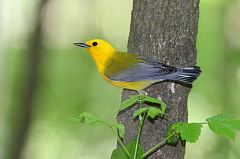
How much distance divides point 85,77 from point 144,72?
7073 millimetres

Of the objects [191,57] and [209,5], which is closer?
[191,57]

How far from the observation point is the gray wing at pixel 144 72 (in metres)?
3.28

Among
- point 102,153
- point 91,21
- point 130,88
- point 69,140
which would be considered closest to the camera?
point 130,88

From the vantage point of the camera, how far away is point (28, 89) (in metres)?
6.73

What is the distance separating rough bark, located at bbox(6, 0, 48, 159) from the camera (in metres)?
6.71

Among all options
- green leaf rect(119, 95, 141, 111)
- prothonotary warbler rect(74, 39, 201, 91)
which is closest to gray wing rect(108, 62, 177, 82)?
prothonotary warbler rect(74, 39, 201, 91)

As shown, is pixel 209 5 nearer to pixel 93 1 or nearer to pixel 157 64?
pixel 93 1

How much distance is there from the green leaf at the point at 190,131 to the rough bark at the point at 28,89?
4.49m

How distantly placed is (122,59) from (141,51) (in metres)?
0.32

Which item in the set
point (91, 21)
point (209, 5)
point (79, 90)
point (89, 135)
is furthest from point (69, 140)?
point (209, 5)

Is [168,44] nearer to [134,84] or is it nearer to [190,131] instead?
[134,84]

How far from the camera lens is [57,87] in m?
10.7

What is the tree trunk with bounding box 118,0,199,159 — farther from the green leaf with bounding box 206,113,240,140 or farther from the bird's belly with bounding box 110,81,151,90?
the green leaf with bounding box 206,113,240,140

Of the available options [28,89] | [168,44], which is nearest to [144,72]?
[168,44]
